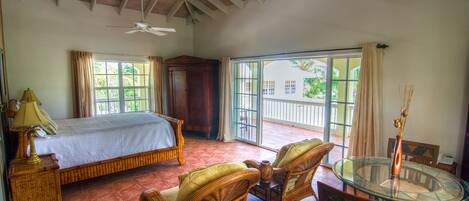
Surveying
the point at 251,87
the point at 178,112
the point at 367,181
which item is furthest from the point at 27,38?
the point at 367,181

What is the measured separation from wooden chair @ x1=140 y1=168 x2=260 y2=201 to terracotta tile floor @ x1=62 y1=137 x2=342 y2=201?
1079mm

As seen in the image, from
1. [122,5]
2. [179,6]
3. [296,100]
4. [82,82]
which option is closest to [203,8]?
[179,6]

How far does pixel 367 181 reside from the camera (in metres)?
2.08

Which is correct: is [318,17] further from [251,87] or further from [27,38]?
[27,38]

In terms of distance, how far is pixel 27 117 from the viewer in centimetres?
247

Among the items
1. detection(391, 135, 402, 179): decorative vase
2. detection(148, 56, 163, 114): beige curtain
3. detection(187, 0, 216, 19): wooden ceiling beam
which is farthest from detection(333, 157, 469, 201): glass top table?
detection(148, 56, 163, 114): beige curtain

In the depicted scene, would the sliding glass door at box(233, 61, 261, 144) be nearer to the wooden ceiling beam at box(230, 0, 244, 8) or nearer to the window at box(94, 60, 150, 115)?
the wooden ceiling beam at box(230, 0, 244, 8)

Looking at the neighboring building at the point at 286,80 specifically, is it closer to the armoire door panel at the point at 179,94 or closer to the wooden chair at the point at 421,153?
the armoire door panel at the point at 179,94

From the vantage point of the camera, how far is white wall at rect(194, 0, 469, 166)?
2.80 m

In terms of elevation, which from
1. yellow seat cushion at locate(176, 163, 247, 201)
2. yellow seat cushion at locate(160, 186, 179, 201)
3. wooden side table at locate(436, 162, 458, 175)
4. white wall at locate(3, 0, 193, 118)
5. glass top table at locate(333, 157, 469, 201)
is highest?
white wall at locate(3, 0, 193, 118)

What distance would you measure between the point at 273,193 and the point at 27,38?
17.1 feet

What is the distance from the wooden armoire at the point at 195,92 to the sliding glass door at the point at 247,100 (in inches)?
21.6

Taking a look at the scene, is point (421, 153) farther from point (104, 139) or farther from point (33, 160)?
point (33, 160)

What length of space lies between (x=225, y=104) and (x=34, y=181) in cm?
370
